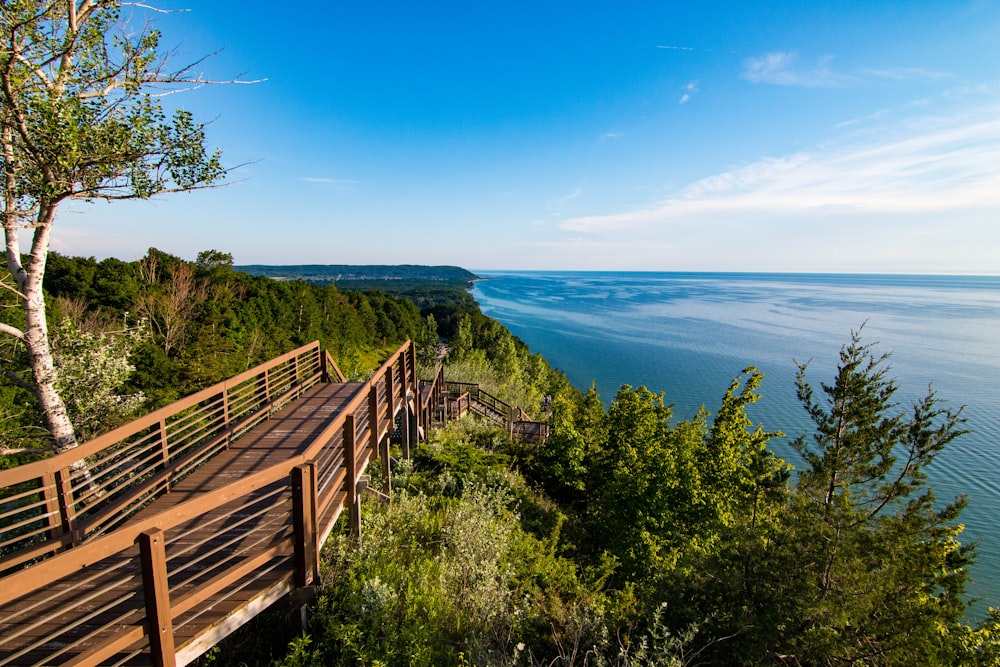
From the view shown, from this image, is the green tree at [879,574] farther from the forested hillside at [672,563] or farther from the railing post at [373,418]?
the railing post at [373,418]

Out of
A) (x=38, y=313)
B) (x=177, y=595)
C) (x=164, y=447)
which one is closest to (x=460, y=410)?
(x=164, y=447)

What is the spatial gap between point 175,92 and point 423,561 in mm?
8035

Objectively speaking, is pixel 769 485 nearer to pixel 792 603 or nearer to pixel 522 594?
pixel 792 603

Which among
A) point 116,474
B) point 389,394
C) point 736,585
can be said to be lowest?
point 736,585

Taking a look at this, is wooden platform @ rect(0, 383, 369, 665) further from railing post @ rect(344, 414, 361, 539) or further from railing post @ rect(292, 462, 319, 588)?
railing post @ rect(344, 414, 361, 539)

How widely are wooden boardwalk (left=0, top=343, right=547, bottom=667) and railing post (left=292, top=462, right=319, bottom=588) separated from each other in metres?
0.01

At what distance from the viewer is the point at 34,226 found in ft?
18.6

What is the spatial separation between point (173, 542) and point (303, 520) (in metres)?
1.46

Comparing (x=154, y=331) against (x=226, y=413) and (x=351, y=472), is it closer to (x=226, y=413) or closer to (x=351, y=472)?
(x=226, y=413)

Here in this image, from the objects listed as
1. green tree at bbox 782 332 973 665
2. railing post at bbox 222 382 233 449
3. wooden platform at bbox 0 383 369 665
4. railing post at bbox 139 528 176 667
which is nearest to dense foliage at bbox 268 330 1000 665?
green tree at bbox 782 332 973 665

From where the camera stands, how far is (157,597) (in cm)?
270

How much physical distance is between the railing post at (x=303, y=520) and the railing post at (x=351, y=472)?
117 centimetres

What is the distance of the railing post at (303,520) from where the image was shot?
3.74 meters

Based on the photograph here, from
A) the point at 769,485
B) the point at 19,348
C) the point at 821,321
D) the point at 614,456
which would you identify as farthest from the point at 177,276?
the point at 821,321
